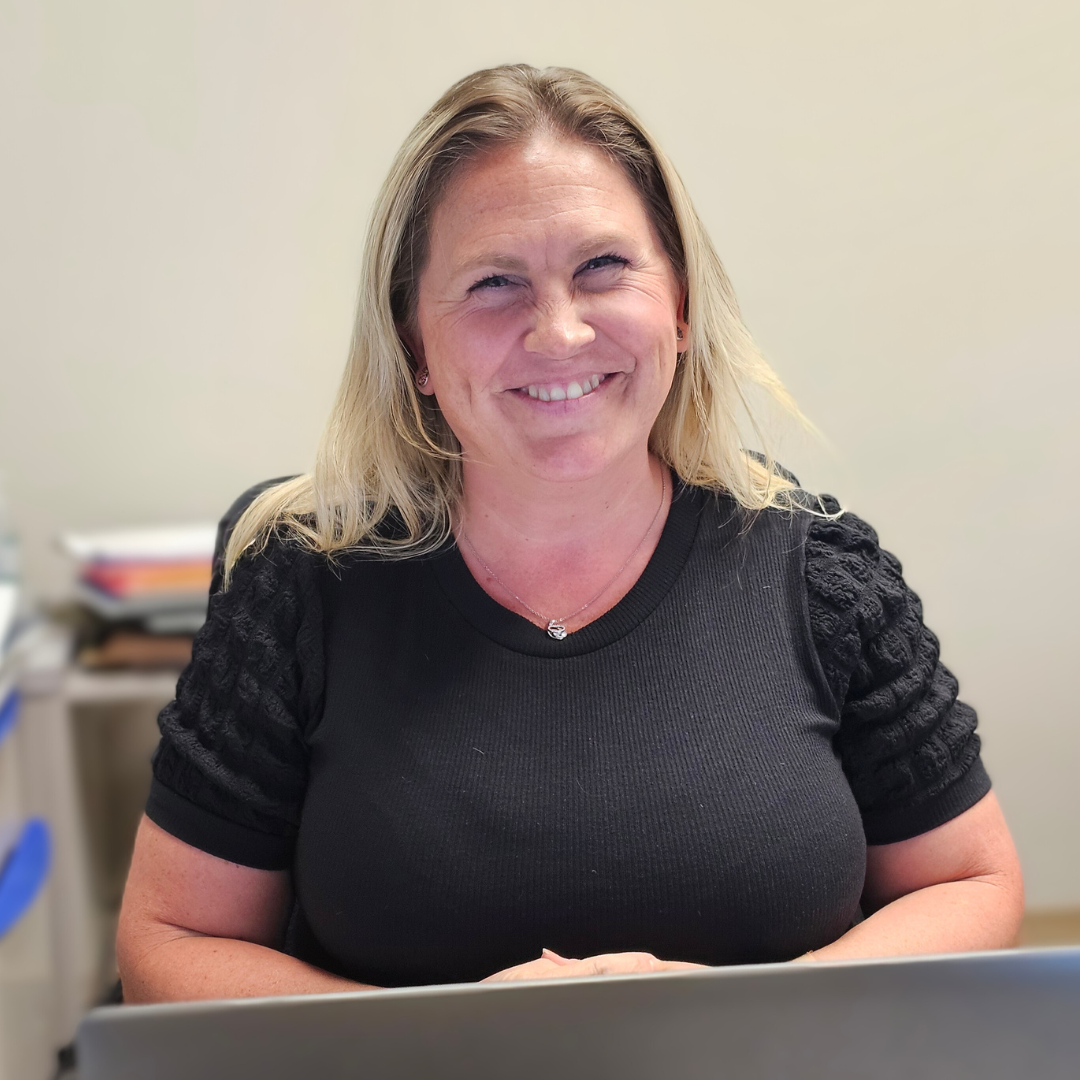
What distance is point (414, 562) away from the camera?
44.6 inches

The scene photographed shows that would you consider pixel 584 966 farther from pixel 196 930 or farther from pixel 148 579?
pixel 148 579

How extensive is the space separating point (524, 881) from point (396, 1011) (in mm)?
478

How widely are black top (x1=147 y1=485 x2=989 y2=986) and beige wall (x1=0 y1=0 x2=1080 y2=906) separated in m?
0.94

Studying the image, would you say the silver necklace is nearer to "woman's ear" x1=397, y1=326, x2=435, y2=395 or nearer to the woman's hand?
"woman's ear" x1=397, y1=326, x2=435, y2=395

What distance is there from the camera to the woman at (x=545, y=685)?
3.22ft

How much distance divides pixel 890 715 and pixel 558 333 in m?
0.47

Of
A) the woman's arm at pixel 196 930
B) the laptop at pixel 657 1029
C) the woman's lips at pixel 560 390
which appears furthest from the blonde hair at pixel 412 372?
the laptop at pixel 657 1029

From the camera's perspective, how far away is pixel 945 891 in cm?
106

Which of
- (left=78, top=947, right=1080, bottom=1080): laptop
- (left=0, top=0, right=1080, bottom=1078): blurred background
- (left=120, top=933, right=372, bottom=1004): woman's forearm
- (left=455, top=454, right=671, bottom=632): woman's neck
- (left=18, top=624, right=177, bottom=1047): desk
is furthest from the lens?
(left=0, top=0, right=1080, bottom=1078): blurred background

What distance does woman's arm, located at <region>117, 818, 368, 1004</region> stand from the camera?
1001 mm

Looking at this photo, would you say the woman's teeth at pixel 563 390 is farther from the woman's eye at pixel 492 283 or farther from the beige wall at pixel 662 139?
the beige wall at pixel 662 139

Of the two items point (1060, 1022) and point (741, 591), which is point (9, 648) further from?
point (1060, 1022)

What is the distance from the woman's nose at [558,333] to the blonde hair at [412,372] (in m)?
0.15

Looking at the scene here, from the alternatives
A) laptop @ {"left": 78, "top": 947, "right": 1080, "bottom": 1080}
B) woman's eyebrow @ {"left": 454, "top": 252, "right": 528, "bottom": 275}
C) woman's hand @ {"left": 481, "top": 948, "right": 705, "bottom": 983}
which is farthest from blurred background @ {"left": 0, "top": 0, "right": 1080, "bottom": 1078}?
laptop @ {"left": 78, "top": 947, "right": 1080, "bottom": 1080}
